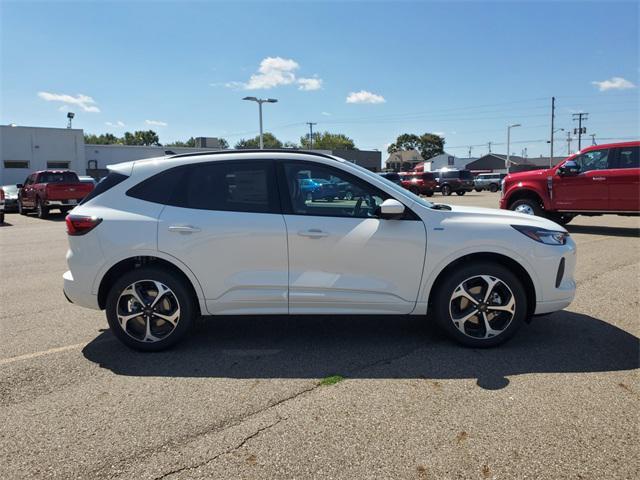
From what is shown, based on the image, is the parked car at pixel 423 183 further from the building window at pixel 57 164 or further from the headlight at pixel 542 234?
the headlight at pixel 542 234

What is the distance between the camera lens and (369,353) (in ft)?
13.9

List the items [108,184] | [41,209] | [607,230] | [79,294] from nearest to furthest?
[79,294] → [108,184] → [607,230] → [41,209]

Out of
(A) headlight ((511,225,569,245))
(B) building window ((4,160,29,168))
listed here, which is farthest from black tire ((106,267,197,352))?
(B) building window ((4,160,29,168))

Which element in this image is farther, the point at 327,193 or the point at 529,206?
the point at 529,206

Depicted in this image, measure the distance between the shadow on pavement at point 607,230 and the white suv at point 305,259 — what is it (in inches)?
349

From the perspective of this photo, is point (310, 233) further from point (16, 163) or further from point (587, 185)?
point (16, 163)

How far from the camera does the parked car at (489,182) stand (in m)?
44.7

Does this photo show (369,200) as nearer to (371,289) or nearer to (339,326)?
(371,289)

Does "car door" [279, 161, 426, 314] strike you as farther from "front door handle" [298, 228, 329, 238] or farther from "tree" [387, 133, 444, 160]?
"tree" [387, 133, 444, 160]

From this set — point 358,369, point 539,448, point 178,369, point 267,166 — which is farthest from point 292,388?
point 267,166

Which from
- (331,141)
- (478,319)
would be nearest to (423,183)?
(478,319)

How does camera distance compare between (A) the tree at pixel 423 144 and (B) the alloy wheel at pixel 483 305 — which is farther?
(A) the tree at pixel 423 144

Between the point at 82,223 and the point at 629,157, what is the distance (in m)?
11.4

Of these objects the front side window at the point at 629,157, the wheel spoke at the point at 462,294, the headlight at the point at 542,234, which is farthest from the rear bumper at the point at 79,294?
the front side window at the point at 629,157
